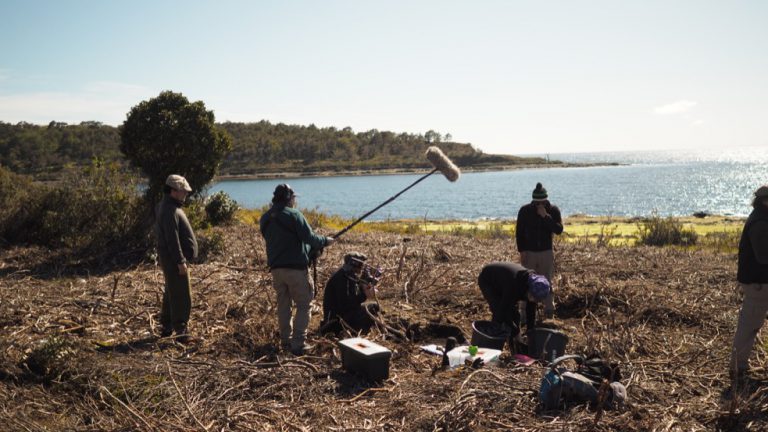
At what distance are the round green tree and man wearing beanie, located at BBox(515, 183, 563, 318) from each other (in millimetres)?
8648

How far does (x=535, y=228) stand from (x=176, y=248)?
4.44 metres

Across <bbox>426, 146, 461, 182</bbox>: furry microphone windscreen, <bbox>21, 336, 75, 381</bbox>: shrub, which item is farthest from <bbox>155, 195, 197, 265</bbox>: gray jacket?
<bbox>426, 146, 461, 182</bbox>: furry microphone windscreen

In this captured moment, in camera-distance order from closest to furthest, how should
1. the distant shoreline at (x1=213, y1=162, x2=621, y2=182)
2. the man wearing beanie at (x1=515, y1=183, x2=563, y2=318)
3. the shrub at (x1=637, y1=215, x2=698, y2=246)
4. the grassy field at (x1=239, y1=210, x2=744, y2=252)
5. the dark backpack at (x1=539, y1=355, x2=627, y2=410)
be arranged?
the dark backpack at (x1=539, y1=355, x2=627, y2=410) < the man wearing beanie at (x1=515, y1=183, x2=563, y2=318) < the grassy field at (x1=239, y1=210, x2=744, y2=252) < the shrub at (x1=637, y1=215, x2=698, y2=246) < the distant shoreline at (x1=213, y1=162, x2=621, y2=182)

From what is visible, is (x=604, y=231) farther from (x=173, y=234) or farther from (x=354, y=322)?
(x=173, y=234)

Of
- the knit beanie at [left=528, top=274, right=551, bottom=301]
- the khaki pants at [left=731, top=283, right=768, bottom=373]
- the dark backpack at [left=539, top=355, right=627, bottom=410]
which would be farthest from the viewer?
the knit beanie at [left=528, top=274, right=551, bottom=301]

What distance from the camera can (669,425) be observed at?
178 inches

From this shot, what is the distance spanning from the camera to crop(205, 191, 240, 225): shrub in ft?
51.5

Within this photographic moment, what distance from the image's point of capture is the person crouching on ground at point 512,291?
6.18m

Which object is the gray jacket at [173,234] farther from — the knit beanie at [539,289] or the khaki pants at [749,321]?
the khaki pants at [749,321]

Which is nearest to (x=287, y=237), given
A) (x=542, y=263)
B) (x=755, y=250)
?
(x=542, y=263)

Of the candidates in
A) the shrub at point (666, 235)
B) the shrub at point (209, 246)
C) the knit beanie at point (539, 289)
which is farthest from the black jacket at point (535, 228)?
the shrub at point (666, 235)

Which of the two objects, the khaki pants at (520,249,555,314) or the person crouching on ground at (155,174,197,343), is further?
the khaki pants at (520,249,555,314)

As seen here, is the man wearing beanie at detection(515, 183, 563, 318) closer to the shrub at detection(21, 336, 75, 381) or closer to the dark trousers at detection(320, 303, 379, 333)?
the dark trousers at detection(320, 303, 379, 333)

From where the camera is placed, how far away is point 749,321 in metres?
5.63
